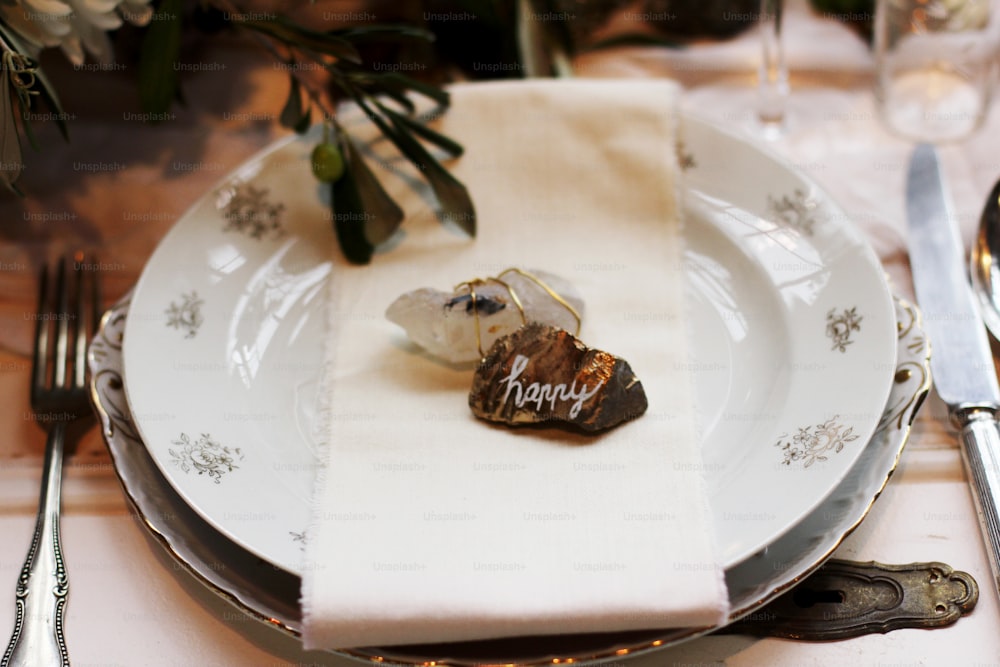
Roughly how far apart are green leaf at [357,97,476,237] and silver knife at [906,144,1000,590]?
0.40 metres

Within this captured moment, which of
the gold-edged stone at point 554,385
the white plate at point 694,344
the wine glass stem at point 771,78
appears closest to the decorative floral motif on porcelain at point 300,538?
the white plate at point 694,344

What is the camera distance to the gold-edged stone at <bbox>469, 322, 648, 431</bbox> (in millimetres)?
652

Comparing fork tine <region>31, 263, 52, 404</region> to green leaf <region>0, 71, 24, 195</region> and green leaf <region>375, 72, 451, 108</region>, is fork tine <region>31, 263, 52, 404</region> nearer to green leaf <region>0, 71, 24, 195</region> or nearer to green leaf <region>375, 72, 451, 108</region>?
green leaf <region>0, 71, 24, 195</region>

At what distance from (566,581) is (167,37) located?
62 cm

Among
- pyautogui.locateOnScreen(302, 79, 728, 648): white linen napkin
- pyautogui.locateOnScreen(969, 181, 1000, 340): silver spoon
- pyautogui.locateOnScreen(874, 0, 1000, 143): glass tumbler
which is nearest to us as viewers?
pyautogui.locateOnScreen(302, 79, 728, 648): white linen napkin

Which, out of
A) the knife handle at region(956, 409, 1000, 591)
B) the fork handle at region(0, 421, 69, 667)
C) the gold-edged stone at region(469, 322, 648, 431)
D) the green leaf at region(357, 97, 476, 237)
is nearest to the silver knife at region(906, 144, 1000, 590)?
the knife handle at region(956, 409, 1000, 591)

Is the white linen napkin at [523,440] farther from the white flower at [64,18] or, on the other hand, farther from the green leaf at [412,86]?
the white flower at [64,18]

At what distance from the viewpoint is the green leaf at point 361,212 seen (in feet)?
2.64

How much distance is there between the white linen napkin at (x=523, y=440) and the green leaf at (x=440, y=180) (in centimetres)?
2

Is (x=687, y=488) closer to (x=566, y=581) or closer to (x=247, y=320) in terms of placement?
(x=566, y=581)

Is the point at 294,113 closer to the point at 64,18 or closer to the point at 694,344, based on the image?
the point at 64,18

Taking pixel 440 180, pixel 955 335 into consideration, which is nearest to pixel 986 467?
pixel 955 335

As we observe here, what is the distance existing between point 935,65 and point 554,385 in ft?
2.17

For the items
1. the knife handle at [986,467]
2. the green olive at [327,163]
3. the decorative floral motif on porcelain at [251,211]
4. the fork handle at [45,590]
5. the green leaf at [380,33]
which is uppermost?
the green leaf at [380,33]
